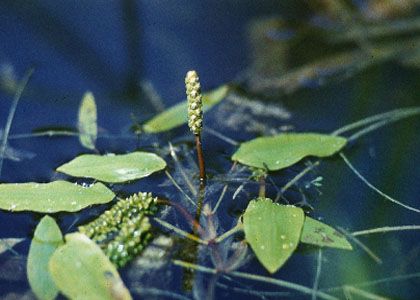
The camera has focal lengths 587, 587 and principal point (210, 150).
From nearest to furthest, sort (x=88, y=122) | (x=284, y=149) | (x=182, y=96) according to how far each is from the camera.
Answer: (x=284, y=149), (x=88, y=122), (x=182, y=96)

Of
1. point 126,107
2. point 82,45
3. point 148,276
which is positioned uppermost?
point 82,45

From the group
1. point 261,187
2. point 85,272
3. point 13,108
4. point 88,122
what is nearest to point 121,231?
point 85,272

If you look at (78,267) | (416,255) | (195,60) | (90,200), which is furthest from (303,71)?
(78,267)

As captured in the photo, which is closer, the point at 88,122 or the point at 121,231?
the point at 121,231

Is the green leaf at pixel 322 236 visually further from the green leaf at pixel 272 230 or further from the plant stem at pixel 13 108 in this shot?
the plant stem at pixel 13 108

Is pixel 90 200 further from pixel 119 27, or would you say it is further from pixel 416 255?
pixel 119 27

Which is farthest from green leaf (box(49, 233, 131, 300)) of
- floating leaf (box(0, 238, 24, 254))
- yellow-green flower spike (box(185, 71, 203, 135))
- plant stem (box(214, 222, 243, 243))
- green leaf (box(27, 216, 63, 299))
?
yellow-green flower spike (box(185, 71, 203, 135))

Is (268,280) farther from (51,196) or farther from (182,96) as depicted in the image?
(182,96)

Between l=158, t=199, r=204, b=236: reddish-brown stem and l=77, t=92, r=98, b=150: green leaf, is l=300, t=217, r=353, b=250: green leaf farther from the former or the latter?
l=77, t=92, r=98, b=150: green leaf
